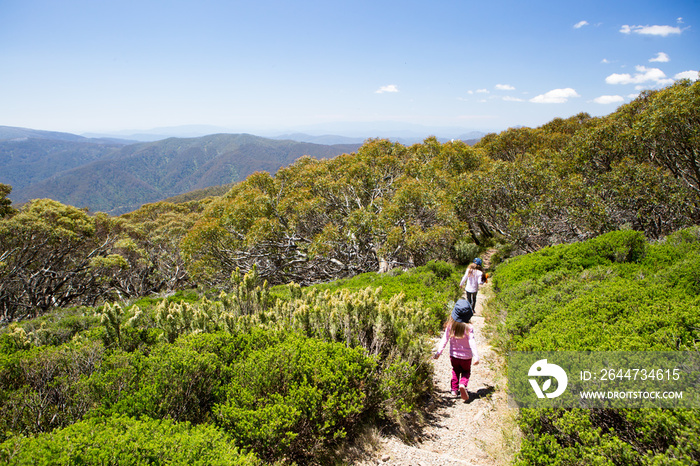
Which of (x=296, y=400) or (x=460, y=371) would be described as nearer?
(x=296, y=400)

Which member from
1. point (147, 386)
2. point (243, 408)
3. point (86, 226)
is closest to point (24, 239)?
point (86, 226)

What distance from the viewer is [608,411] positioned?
319 centimetres

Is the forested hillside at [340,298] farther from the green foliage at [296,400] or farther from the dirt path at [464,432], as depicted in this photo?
the dirt path at [464,432]

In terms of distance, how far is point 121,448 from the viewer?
2574mm

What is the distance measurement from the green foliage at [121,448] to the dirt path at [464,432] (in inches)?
Answer: 75.5

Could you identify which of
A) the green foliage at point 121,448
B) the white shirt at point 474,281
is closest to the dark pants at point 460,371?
the white shirt at point 474,281

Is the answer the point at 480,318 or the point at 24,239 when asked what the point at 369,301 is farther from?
the point at 24,239

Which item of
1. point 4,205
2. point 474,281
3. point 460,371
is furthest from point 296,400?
point 4,205

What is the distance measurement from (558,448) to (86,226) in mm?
20772

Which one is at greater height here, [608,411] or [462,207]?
[462,207]

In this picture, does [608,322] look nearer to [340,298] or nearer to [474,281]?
[474,281]

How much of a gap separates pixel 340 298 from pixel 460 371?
246 centimetres

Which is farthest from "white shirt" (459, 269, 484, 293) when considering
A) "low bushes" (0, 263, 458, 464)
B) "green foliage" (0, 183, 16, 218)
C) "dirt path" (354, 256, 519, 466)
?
"green foliage" (0, 183, 16, 218)

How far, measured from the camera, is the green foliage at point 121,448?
246 centimetres
